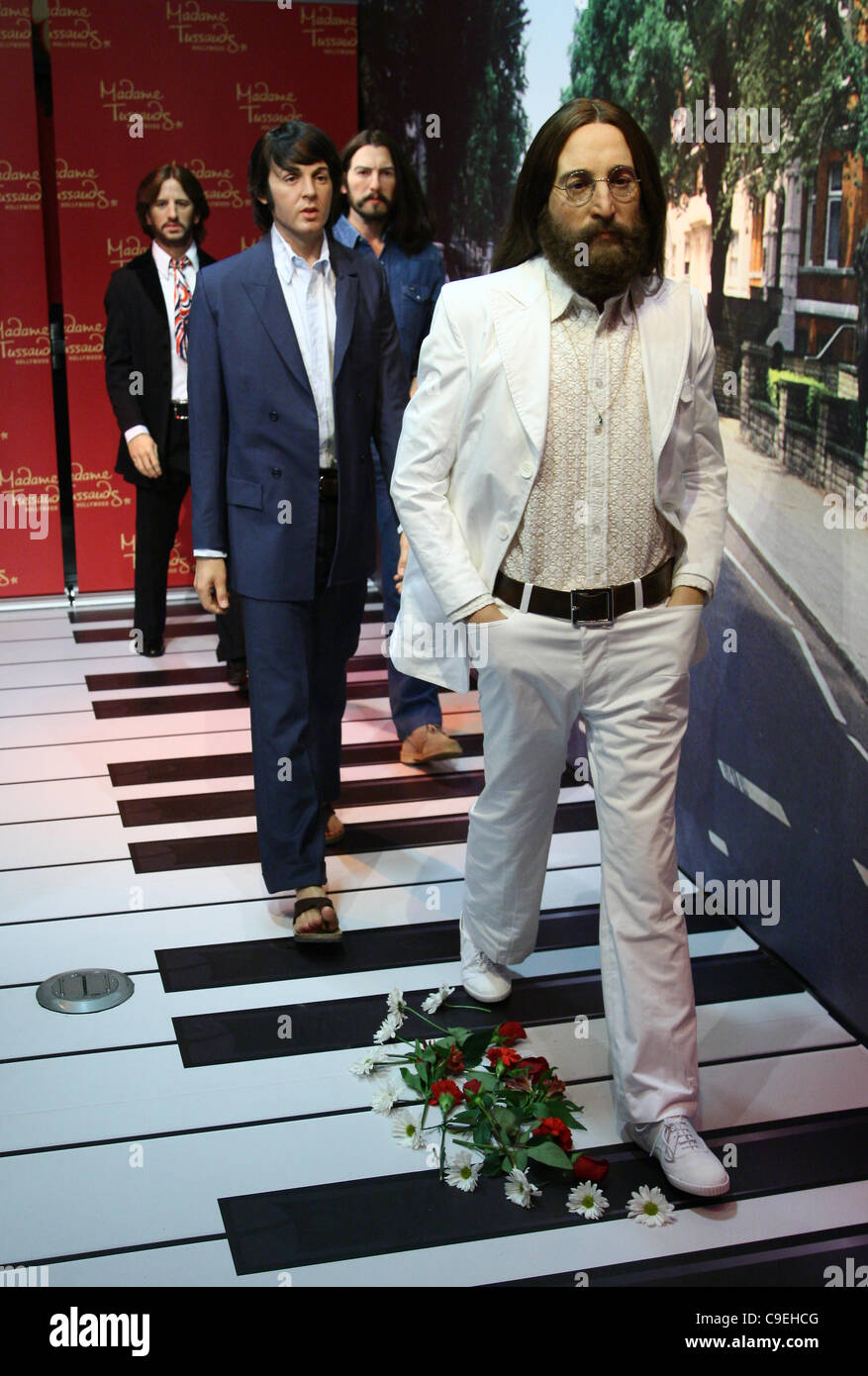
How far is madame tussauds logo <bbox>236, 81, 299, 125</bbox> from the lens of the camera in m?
6.67

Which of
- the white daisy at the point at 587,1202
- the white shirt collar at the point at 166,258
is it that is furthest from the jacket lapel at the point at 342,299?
the white shirt collar at the point at 166,258

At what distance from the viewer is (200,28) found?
6.56m

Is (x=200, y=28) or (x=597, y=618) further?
(x=200, y=28)

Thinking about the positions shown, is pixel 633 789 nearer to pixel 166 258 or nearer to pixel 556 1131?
pixel 556 1131

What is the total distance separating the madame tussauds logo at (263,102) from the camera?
6.67 metres

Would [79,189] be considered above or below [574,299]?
above

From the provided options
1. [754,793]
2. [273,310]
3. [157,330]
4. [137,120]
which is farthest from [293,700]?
[137,120]

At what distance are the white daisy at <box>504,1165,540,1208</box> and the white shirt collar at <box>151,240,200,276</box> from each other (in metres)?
3.99

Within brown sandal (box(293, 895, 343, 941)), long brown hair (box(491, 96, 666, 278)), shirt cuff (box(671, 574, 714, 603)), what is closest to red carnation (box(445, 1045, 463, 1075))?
brown sandal (box(293, 895, 343, 941))

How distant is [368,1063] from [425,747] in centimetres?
180

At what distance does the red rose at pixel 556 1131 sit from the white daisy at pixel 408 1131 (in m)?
0.21

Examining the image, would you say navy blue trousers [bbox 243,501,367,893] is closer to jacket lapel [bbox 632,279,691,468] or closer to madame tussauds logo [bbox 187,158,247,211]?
jacket lapel [bbox 632,279,691,468]

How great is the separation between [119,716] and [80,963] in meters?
1.84

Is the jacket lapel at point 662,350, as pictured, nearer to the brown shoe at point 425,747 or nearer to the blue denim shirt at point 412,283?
the blue denim shirt at point 412,283
